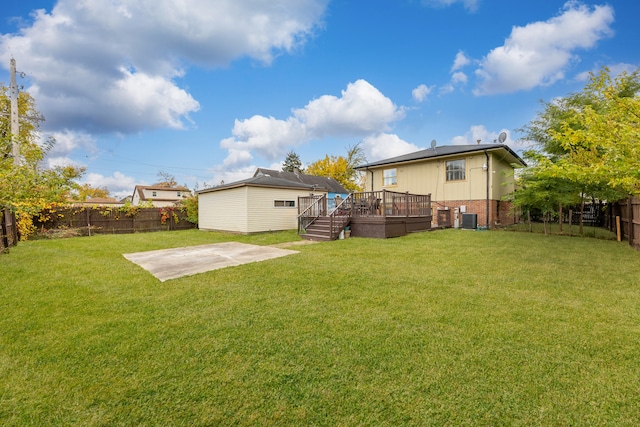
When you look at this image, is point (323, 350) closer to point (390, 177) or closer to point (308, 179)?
point (390, 177)

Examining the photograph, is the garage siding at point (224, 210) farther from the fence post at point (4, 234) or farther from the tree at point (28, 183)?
the fence post at point (4, 234)

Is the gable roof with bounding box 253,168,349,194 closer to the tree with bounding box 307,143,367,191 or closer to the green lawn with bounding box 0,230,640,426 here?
the tree with bounding box 307,143,367,191

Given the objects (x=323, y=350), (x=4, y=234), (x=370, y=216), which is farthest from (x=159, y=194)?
(x=323, y=350)

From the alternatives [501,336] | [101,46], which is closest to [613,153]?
[501,336]

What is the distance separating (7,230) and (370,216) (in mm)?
11430

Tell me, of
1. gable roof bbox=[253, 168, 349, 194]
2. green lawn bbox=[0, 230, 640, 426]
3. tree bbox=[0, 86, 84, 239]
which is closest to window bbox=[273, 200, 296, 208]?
tree bbox=[0, 86, 84, 239]

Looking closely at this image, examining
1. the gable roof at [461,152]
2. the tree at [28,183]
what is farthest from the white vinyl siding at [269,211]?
the tree at [28,183]

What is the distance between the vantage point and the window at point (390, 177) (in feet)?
54.0

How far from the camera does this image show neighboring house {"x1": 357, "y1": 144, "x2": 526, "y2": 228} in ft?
43.3

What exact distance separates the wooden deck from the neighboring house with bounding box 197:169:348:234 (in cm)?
140

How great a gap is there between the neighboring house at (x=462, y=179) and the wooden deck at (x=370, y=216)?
2566mm

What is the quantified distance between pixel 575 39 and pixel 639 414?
12630 mm

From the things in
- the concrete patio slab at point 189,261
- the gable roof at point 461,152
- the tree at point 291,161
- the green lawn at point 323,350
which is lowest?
the green lawn at point 323,350

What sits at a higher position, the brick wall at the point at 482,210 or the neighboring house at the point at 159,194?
the neighboring house at the point at 159,194
